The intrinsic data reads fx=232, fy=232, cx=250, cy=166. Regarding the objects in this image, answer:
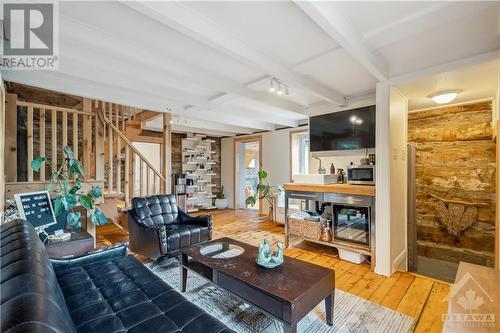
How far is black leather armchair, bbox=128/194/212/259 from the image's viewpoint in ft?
9.21

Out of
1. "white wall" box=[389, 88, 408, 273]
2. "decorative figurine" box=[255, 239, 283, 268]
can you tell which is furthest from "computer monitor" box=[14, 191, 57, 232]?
"white wall" box=[389, 88, 408, 273]

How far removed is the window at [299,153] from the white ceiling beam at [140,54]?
2433mm

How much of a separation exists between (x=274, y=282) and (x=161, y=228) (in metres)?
1.69

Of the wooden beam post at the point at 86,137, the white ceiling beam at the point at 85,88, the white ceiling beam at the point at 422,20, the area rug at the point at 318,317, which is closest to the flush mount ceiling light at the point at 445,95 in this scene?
the white ceiling beam at the point at 422,20

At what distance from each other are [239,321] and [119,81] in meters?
3.01

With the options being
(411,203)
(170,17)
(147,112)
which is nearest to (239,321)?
(170,17)

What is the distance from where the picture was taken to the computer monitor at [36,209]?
2.20 metres

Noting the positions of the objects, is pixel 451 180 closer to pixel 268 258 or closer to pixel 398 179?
pixel 398 179

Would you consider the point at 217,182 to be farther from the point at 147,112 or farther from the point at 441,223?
Answer: the point at 441,223

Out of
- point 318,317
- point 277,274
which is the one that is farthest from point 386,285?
point 277,274

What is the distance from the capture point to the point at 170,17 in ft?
5.09

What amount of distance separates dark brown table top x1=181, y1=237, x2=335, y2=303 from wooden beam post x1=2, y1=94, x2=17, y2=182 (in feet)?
9.64

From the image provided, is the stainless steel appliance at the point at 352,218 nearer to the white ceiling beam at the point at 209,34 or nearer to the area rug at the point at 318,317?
the area rug at the point at 318,317

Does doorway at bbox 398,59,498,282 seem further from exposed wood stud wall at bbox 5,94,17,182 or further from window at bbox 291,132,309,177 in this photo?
exposed wood stud wall at bbox 5,94,17,182
